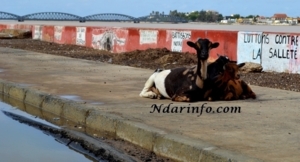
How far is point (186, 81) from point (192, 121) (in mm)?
1853

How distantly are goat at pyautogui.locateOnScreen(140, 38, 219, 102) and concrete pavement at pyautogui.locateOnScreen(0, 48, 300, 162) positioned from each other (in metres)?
0.22

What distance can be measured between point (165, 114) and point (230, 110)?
1.00 m

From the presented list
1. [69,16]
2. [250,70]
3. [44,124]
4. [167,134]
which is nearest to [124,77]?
[250,70]

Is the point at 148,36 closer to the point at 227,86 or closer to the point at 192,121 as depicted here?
the point at 227,86

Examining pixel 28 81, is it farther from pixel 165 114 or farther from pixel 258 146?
pixel 258 146

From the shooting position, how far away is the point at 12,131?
985 centimetres

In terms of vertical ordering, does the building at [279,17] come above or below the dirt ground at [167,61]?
above

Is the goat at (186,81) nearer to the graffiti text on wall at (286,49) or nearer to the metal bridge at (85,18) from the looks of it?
the graffiti text on wall at (286,49)

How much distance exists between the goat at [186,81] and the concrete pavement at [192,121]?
0.22 m

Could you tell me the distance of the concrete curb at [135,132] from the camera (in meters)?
7.24

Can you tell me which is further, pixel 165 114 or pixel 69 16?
pixel 69 16

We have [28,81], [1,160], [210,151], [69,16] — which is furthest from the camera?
[69,16]

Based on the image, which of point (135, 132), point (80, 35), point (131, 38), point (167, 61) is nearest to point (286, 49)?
point (167, 61)

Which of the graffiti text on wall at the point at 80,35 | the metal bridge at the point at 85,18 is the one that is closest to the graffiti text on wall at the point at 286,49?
the graffiti text on wall at the point at 80,35
